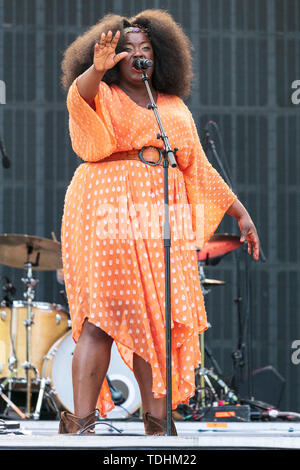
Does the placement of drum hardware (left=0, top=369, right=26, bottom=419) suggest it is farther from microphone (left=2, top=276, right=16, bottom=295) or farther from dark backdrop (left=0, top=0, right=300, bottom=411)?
dark backdrop (left=0, top=0, right=300, bottom=411)

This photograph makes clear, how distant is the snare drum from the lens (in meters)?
6.71

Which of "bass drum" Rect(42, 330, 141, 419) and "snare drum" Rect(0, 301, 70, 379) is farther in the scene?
"snare drum" Rect(0, 301, 70, 379)

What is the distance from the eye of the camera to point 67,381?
6617 millimetres

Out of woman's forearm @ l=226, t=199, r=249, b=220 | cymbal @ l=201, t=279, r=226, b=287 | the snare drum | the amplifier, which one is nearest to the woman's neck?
woman's forearm @ l=226, t=199, r=249, b=220

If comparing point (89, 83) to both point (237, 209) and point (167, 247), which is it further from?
point (237, 209)

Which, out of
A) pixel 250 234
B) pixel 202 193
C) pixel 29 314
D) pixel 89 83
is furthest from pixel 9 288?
pixel 89 83

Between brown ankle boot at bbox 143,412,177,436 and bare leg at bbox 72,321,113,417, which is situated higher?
bare leg at bbox 72,321,113,417

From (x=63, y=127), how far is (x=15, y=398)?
2.06 metres

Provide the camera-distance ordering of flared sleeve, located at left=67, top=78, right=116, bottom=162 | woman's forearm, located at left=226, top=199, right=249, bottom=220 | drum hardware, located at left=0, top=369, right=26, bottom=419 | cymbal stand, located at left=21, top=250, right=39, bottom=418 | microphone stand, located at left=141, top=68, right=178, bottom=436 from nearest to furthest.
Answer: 1. microphone stand, located at left=141, top=68, right=178, bottom=436
2. flared sleeve, located at left=67, top=78, right=116, bottom=162
3. woman's forearm, located at left=226, top=199, right=249, bottom=220
4. drum hardware, located at left=0, top=369, right=26, bottom=419
5. cymbal stand, located at left=21, top=250, right=39, bottom=418

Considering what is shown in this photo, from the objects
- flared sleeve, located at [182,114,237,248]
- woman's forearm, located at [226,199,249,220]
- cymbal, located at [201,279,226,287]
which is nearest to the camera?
flared sleeve, located at [182,114,237,248]

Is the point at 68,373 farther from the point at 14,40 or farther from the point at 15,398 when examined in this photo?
the point at 14,40

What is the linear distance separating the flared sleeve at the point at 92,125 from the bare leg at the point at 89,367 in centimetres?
67
